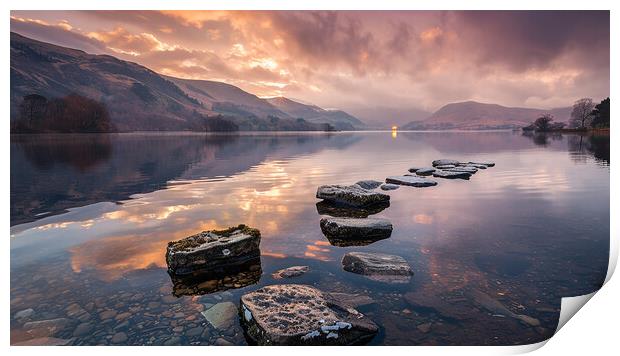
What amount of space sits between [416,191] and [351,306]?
1152cm

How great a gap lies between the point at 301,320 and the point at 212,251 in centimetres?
300

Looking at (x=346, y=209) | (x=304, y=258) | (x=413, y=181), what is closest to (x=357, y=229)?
(x=304, y=258)

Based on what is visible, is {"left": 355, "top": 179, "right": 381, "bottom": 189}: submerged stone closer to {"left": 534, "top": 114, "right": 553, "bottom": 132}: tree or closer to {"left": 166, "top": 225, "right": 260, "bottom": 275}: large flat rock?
{"left": 166, "top": 225, "right": 260, "bottom": 275}: large flat rock

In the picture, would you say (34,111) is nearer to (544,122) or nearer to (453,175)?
(453,175)

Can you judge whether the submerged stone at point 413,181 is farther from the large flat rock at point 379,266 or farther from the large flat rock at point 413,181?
the large flat rock at point 379,266

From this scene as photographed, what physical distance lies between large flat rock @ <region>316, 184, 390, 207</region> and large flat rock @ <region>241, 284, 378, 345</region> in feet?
24.5

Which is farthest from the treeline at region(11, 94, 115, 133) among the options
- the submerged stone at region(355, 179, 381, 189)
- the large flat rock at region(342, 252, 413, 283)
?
the large flat rock at region(342, 252, 413, 283)

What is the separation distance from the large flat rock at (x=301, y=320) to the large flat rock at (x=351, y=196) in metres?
7.46

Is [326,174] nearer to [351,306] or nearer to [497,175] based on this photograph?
[497,175]

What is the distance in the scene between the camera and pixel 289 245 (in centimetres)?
861

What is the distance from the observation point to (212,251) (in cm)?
708

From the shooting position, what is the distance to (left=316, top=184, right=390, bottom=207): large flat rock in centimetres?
1270

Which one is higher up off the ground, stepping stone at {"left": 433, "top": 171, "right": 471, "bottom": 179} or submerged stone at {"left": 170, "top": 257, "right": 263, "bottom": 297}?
stepping stone at {"left": 433, "top": 171, "right": 471, "bottom": 179}
